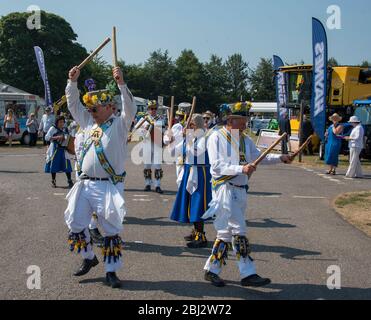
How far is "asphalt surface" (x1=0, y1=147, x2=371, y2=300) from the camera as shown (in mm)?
5316

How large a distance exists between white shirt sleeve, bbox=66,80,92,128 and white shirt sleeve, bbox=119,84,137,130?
627mm

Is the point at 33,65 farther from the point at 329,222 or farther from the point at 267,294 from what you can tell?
the point at 267,294

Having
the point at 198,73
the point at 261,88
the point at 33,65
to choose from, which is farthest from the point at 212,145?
the point at 261,88

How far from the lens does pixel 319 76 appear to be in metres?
19.2

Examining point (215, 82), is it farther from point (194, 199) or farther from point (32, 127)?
point (194, 199)

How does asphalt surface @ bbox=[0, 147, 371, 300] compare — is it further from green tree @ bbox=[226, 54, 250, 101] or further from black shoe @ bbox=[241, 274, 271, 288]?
green tree @ bbox=[226, 54, 250, 101]

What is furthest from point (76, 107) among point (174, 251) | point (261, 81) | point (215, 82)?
point (261, 81)

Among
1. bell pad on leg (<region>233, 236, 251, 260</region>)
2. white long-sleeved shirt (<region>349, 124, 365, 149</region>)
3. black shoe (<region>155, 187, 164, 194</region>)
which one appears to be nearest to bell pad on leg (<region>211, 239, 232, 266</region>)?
bell pad on leg (<region>233, 236, 251, 260</region>)

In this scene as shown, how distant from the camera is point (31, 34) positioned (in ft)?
156

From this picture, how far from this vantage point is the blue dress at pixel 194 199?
23.8ft

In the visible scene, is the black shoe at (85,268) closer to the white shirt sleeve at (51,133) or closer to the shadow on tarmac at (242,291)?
the shadow on tarmac at (242,291)

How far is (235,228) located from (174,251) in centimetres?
167

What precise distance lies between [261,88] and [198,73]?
14.5 meters

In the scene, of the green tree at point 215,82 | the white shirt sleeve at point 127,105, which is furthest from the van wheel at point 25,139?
the green tree at point 215,82
